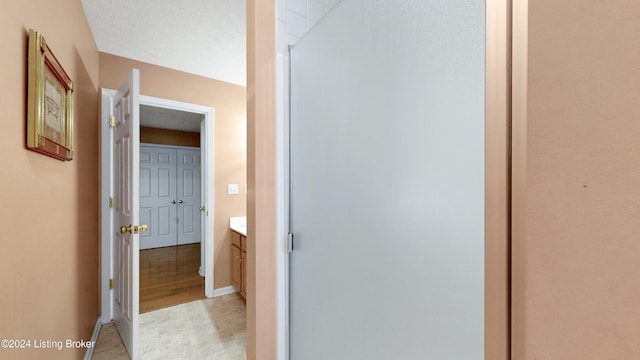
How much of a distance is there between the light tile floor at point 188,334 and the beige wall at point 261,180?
1.15m

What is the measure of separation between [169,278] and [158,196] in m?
2.23

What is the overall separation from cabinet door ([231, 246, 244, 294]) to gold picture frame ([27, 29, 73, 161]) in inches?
64.6

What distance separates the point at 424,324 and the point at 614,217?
496 mm

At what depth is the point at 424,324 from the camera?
631 mm

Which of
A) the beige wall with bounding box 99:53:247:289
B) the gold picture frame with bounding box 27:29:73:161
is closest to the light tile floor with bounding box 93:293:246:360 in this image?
the beige wall with bounding box 99:53:247:289

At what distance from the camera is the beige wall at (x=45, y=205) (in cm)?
87

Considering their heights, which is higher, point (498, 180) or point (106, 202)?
point (498, 180)

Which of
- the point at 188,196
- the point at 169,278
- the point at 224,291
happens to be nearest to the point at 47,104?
the point at 224,291

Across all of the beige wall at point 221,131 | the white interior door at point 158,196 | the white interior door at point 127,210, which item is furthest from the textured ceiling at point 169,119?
the white interior door at point 127,210

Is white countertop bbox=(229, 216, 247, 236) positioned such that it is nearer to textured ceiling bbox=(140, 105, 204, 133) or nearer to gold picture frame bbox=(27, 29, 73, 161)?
gold picture frame bbox=(27, 29, 73, 161)

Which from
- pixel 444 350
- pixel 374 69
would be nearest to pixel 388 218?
pixel 444 350

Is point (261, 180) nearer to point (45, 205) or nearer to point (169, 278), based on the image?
point (45, 205)

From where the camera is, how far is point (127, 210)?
1929 millimetres

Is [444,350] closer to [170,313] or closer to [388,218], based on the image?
[388,218]
